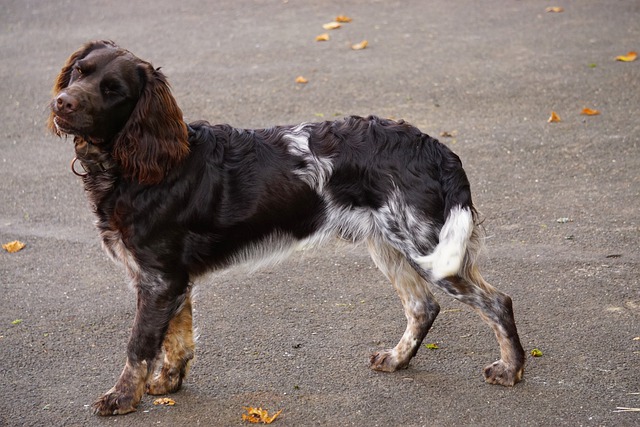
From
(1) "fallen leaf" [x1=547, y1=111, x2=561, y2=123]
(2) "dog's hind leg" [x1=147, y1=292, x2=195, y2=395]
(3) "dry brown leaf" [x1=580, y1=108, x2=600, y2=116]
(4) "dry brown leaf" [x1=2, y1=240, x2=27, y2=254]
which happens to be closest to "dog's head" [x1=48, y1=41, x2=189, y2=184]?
(2) "dog's hind leg" [x1=147, y1=292, x2=195, y2=395]

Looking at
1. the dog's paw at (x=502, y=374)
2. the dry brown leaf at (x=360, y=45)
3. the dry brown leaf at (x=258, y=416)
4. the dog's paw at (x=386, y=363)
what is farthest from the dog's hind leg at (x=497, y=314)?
the dry brown leaf at (x=360, y=45)

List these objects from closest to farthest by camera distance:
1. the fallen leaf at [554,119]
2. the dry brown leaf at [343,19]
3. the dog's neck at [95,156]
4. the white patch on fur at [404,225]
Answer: the dog's neck at [95,156] → the white patch on fur at [404,225] → the fallen leaf at [554,119] → the dry brown leaf at [343,19]

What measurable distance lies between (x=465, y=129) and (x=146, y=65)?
4.23 m

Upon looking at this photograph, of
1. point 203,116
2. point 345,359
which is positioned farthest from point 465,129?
point 345,359

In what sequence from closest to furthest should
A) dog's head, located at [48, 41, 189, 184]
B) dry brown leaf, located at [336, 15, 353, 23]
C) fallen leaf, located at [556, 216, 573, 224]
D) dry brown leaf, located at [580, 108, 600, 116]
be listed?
dog's head, located at [48, 41, 189, 184], fallen leaf, located at [556, 216, 573, 224], dry brown leaf, located at [580, 108, 600, 116], dry brown leaf, located at [336, 15, 353, 23]

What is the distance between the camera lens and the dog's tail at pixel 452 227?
14.7 ft

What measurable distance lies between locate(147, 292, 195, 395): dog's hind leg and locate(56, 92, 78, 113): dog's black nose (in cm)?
114

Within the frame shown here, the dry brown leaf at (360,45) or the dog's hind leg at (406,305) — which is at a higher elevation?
the dog's hind leg at (406,305)

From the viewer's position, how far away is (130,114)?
171 inches

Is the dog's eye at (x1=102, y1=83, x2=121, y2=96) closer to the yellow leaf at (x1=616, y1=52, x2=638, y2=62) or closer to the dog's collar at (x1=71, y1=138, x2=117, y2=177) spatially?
the dog's collar at (x1=71, y1=138, x2=117, y2=177)

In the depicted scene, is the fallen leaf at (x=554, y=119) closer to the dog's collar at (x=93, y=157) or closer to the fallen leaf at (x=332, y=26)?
the fallen leaf at (x=332, y=26)

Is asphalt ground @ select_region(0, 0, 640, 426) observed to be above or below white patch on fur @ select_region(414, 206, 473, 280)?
below

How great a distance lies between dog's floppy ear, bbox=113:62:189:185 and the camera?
4.29 m

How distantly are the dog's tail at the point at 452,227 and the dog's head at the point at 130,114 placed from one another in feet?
4.30
